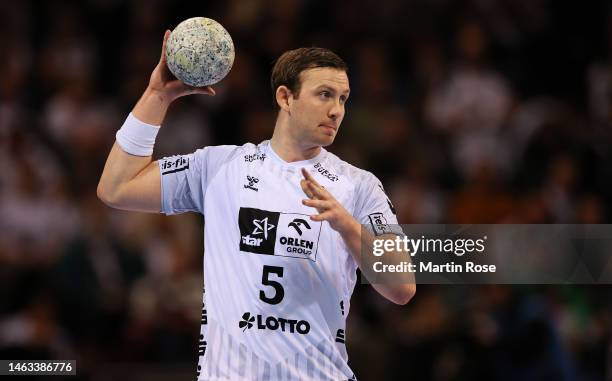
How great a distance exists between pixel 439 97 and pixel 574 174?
2754 millimetres

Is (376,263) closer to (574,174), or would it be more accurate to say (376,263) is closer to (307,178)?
(307,178)

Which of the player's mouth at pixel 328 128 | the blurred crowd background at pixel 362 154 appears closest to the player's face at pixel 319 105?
the player's mouth at pixel 328 128

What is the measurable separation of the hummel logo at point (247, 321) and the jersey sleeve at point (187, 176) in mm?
1006

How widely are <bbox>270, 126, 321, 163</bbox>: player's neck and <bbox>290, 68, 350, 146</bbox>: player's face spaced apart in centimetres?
8

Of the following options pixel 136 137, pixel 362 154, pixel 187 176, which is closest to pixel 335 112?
→ pixel 187 176

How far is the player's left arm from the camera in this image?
6176 millimetres

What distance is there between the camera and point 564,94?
51.1 ft

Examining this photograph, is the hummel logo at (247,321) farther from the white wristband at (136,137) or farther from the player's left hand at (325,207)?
the white wristband at (136,137)

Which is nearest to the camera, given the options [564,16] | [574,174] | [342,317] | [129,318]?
[342,317]

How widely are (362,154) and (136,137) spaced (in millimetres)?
8021

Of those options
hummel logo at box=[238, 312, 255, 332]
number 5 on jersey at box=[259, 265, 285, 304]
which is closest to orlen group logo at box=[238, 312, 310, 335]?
hummel logo at box=[238, 312, 255, 332]

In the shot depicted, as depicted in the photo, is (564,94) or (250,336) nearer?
(250,336)

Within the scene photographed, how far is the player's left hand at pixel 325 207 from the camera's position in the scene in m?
6.16

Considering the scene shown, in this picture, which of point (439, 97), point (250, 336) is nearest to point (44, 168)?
point (439, 97)
